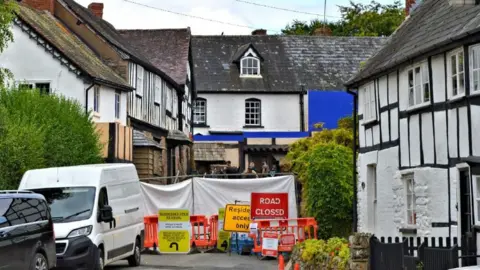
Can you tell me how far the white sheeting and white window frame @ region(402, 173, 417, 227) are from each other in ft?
24.5

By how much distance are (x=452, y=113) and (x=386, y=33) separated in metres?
44.9

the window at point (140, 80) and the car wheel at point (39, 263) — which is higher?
the window at point (140, 80)

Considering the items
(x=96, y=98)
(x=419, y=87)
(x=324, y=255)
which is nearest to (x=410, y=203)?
(x=419, y=87)

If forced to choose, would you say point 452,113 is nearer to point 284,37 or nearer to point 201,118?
point 201,118

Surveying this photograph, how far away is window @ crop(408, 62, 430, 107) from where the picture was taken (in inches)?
885

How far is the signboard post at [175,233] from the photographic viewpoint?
26.4 meters

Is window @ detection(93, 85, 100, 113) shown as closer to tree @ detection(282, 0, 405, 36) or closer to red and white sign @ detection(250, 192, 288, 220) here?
red and white sign @ detection(250, 192, 288, 220)

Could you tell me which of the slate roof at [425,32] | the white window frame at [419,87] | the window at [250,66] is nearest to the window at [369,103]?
the slate roof at [425,32]

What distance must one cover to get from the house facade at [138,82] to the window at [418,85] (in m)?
15.6

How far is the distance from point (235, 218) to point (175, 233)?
6.36ft

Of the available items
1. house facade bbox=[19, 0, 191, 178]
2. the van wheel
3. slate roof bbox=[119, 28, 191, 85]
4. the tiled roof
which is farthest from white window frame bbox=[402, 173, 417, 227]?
the tiled roof

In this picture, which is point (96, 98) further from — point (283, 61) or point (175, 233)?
point (283, 61)

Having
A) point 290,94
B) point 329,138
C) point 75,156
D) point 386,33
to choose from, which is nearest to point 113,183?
point 75,156

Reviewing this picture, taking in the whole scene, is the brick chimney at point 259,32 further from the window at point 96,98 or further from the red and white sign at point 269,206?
the red and white sign at point 269,206
